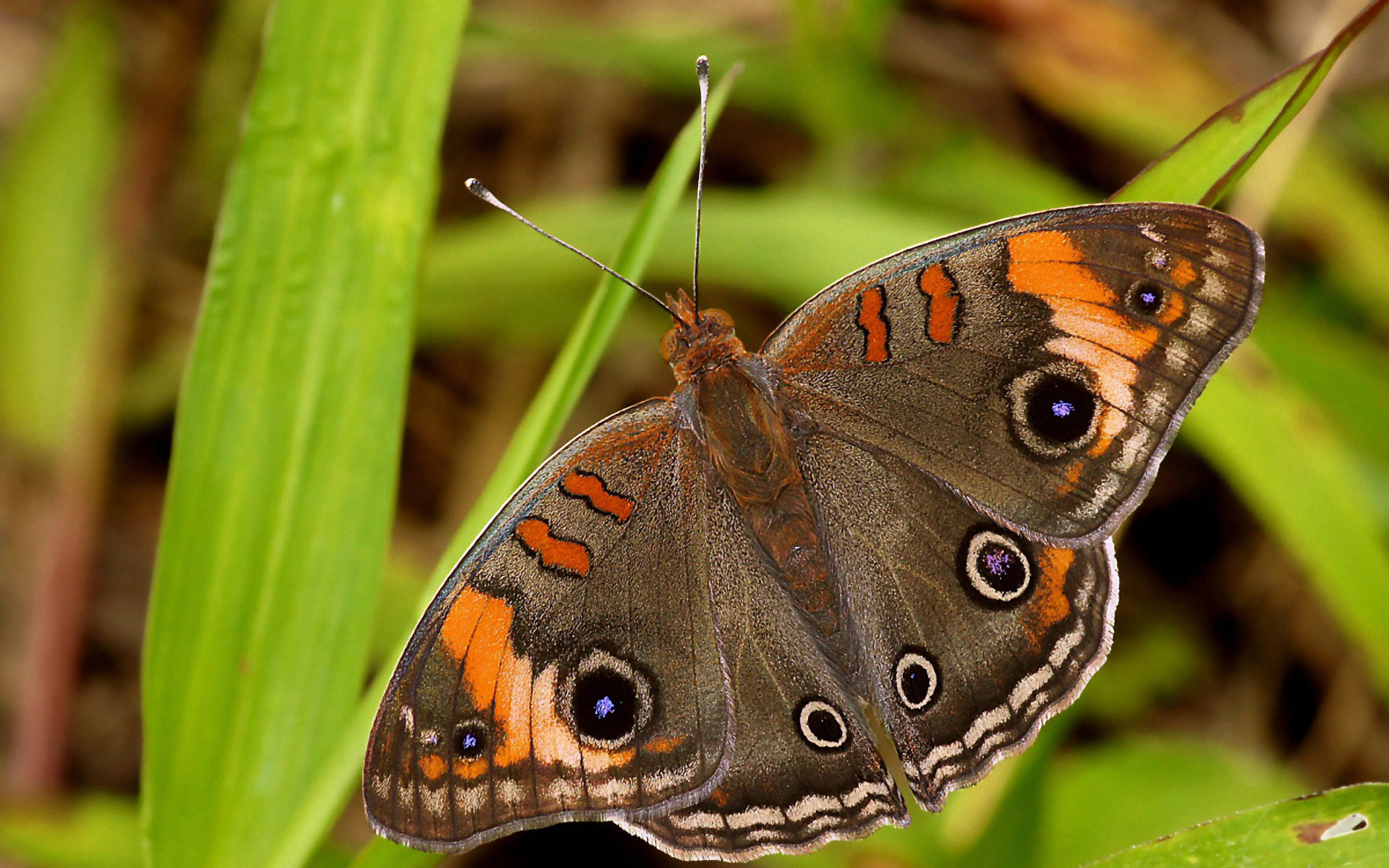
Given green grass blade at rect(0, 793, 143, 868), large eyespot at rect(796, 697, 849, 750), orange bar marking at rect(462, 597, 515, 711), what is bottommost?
green grass blade at rect(0, 793, 143, 868)

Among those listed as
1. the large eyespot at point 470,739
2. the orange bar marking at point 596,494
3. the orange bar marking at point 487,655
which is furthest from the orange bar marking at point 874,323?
the large eyespot at point 470,739

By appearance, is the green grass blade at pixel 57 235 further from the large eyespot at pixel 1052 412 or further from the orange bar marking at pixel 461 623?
the large eyespot at pixel 1052 412

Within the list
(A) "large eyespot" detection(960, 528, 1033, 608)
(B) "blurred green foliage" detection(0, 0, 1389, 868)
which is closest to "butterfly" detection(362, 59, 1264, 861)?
(A) "large eyespot" detection(960, 528, 1033, 608)

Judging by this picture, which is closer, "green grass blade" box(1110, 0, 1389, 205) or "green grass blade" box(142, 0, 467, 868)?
"green grass blade" box(1110, 0, 1389, 205)

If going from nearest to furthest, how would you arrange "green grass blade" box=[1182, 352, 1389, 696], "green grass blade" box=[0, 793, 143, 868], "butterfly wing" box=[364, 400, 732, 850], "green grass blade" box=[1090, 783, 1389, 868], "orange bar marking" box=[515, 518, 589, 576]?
"green grass blade" box=[1090, 783, 1389, 868] → "butterfly wing" box=[364, 400, 732, 850] → "orange bar marking" box=[515, 518, 589, 576] → "green grass blade" box=[1182, 352, 1389, 696] → "green grass blade" box=[0, 793, 143, 868]

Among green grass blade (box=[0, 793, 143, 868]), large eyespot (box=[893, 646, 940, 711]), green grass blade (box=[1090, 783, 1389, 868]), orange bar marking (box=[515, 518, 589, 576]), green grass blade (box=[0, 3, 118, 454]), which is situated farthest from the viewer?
green grass blade (box=[0, 3, 118, 454])

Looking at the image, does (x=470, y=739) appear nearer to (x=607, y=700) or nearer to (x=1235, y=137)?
(x=607, y=700)

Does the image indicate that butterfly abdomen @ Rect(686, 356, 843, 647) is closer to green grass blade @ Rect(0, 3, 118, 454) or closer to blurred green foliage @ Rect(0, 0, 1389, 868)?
blurred green foliage @ Rect(0, 0, 1389, 868)
